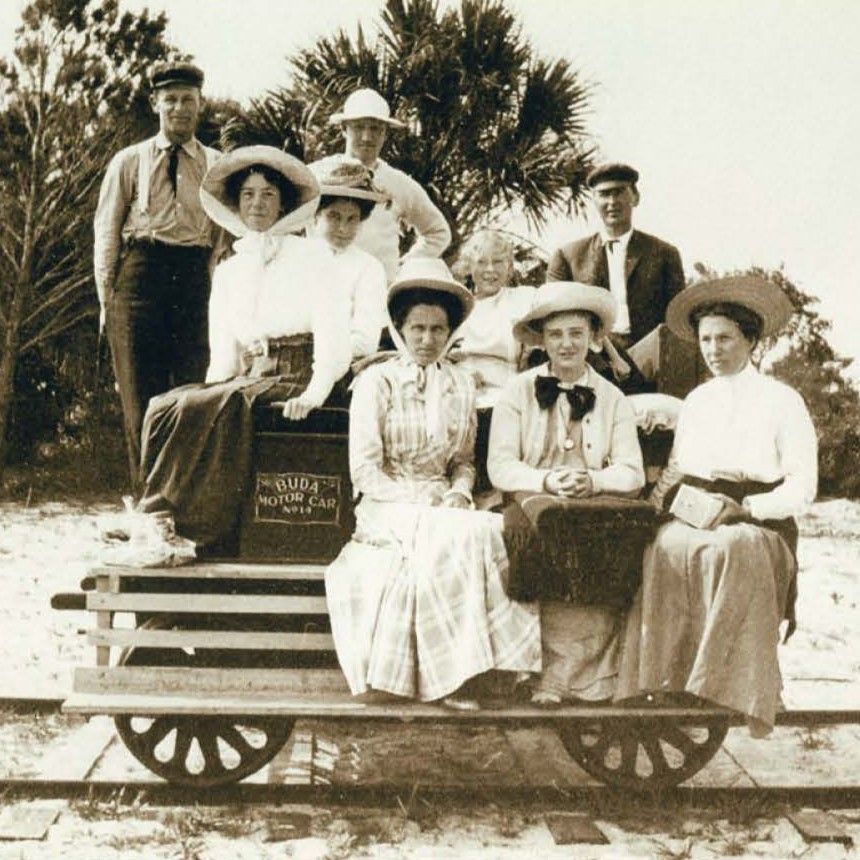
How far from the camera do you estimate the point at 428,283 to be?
4.66 m

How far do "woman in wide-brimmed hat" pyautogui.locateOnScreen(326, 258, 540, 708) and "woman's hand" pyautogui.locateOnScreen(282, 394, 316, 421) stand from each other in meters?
0.20

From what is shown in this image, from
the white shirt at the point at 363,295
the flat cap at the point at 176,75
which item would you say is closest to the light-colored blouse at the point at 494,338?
the white shirt at the point at 363,295

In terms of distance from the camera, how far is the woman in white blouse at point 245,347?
4695 mm

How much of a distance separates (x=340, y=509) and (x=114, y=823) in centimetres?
145

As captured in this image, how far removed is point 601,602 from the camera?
4406mm

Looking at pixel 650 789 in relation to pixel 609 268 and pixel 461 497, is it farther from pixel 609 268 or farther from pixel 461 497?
pixel 609 268

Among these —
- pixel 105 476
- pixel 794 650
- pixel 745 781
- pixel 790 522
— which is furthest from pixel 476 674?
pixel 105 476

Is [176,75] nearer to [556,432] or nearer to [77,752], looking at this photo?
[556,432]

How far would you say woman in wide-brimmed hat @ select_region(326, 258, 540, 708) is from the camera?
4309mm

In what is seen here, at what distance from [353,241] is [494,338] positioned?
846 mm

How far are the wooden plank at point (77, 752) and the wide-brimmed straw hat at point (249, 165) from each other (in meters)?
2.39

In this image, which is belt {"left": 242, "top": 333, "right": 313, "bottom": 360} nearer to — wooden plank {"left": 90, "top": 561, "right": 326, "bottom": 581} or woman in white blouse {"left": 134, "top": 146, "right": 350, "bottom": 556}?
woman in white blouse {"left": 134, "top": 146, "right": 350, "bottom": 556}

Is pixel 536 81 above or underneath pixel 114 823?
above

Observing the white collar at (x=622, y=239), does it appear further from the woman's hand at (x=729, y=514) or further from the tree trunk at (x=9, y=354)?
the tree trunk at (x=9, y=354)
